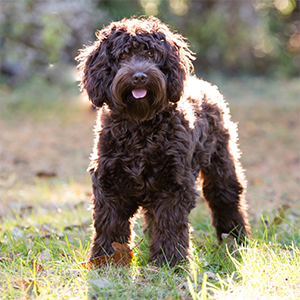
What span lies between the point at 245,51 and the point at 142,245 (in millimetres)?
14092

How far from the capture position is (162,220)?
3084mm

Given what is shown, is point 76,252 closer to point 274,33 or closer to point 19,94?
point 19,94

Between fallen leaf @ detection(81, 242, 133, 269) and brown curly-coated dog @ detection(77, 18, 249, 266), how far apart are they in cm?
9

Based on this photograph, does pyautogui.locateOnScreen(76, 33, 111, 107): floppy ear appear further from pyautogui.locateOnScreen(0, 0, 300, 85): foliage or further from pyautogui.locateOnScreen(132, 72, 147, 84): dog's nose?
pyautogui.locateOnScreen(0, 0, 300, 85): foliage

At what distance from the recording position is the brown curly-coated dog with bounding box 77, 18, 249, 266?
9.93 ft

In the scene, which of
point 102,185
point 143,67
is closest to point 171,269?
point 102,185

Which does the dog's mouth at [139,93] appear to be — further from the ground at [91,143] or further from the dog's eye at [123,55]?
the ground at [91,143]

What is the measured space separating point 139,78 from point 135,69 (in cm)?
7

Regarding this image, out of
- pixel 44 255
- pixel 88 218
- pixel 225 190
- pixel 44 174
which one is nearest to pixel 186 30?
pixel 44 174

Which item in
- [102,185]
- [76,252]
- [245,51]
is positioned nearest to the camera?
[102,185]

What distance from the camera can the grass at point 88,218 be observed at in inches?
101

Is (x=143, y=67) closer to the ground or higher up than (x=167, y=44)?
closer to the ground

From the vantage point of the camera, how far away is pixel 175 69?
3.15m

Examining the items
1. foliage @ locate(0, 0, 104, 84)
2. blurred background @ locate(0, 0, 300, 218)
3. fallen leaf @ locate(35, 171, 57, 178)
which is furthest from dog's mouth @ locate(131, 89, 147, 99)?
foliage @ locate(0, 0, 104, 84)
